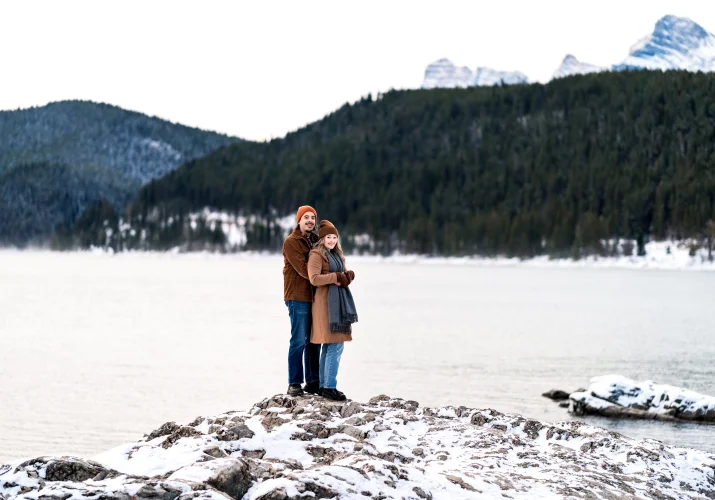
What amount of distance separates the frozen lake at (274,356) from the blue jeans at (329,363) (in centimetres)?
927

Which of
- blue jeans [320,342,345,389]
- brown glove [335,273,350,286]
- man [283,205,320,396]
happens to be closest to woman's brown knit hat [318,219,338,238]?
man [283,205,320,396]

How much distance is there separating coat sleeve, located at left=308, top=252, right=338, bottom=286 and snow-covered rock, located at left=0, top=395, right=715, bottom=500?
→ 183 cm

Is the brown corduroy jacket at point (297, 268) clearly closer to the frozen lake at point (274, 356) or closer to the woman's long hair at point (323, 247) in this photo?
the woman's long hair at point (323, 247)

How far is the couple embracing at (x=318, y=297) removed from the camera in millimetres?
13414

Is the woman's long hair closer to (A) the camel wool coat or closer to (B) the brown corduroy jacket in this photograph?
(A) the camel wool coat

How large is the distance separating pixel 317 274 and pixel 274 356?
2684 centimetres

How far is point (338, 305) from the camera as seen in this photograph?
1358 cm

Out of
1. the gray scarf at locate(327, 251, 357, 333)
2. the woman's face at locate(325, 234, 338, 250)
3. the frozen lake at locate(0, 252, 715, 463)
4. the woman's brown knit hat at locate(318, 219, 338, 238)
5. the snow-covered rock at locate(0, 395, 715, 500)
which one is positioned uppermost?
the woman's brown knit hat at locate(318, 219, 338, 238)

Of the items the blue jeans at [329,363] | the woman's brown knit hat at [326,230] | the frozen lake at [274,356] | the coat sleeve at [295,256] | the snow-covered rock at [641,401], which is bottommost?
the frozen lake at [274,356]

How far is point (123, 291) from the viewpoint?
303ft

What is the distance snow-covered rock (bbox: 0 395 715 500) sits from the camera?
8.34 m

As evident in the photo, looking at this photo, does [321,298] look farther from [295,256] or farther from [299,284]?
[295,256]

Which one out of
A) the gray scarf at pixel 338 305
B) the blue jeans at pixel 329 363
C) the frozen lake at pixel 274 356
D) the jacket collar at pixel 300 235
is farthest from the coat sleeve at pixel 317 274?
the frozen lake at pixel 274 356

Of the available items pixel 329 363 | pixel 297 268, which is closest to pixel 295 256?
pixel 297 268
